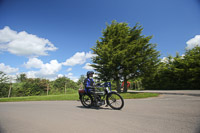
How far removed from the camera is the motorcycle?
469 cm

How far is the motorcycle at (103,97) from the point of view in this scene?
15.4 ft

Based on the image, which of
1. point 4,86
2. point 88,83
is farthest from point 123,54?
point 4,86

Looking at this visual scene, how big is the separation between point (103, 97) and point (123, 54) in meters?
8.43

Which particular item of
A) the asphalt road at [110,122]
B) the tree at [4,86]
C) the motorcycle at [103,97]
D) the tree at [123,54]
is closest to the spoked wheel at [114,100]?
the motorcycle at [103,97]

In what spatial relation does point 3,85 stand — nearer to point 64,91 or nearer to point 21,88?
point 21,88

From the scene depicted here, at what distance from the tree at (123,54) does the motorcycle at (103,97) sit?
24.3 feet

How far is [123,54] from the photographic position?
491 inches

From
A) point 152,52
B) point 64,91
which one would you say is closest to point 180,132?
point 152,52

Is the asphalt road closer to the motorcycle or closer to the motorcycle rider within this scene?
the motorcycle

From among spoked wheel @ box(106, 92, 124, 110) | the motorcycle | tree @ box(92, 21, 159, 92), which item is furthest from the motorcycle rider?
tree @ box(92, 21, 159, 92)

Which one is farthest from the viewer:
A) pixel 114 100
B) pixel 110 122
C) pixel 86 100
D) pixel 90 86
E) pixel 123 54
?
pixel 123 54

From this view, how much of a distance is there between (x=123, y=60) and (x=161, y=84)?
14949 mm

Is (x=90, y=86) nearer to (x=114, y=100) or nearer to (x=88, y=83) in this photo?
(x=88, y=83)

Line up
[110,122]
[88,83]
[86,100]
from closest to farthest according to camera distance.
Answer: [110,122] → [88,83] → [86,100]
